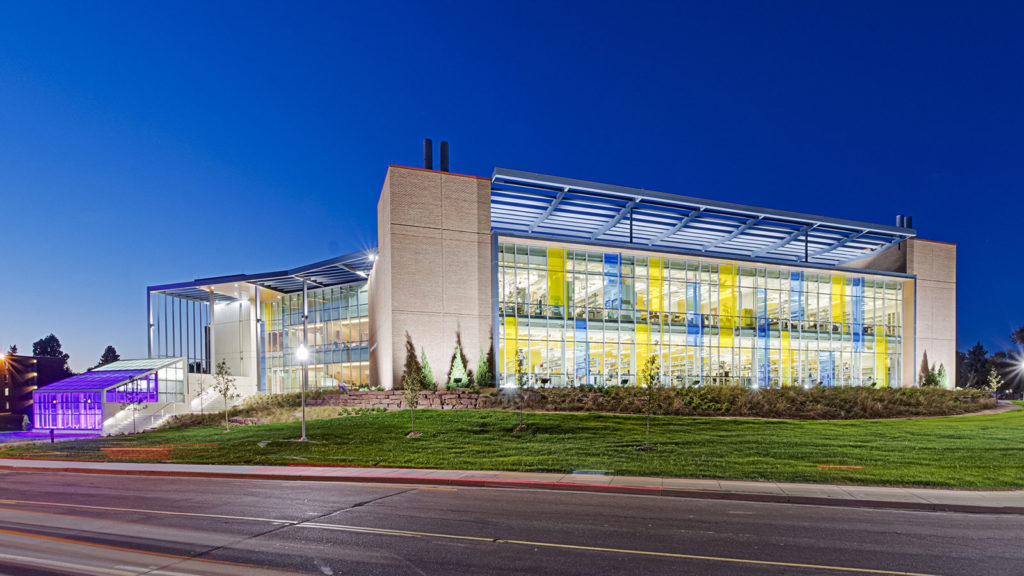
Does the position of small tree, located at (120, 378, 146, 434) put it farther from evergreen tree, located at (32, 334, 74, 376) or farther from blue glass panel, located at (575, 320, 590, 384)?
evergreen tree, located at (32, 334, 74, 376)

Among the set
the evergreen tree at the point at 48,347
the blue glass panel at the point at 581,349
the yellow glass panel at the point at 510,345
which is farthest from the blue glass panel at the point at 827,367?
the evergreen tree at the point at 48,347

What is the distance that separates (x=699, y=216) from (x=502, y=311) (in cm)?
1649

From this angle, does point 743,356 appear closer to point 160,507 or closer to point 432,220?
point 432,220

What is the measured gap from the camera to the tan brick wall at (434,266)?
33.2m

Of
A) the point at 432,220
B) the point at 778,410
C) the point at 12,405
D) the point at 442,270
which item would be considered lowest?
the point at 12,405

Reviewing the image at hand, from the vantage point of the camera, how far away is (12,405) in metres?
82.6

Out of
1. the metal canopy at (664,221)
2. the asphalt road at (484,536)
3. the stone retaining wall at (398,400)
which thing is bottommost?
the stone retaining wall at (398,400)

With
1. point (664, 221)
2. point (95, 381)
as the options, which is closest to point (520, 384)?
point (664, 221)

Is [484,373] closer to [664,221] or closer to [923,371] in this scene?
[664,221]

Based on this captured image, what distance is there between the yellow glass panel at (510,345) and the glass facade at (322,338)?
1242 centimetres

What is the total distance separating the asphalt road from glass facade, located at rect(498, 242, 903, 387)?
23.3 meters

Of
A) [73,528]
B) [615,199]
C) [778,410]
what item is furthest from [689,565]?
[615,199]

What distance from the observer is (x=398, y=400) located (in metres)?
30.7

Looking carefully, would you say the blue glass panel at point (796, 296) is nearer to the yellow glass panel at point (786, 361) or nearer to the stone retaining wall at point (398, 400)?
the yellow glass panel at point (786, 361)
